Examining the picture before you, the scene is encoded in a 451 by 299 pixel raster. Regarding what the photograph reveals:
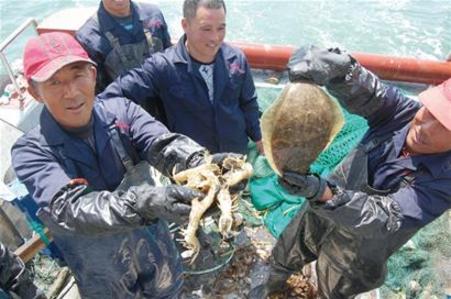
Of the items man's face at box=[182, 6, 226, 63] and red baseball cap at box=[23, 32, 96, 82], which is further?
man's face at box=[182, 6, 226, 63]

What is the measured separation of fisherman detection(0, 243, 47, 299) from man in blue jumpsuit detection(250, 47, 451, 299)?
1.94 meters

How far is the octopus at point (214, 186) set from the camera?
6.93ft

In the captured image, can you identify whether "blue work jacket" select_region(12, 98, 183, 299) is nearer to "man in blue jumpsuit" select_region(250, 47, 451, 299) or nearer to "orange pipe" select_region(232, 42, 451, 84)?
"man in blue jumpsuit" select_region(250, 47, 451, 299)

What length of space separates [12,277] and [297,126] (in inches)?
89.4

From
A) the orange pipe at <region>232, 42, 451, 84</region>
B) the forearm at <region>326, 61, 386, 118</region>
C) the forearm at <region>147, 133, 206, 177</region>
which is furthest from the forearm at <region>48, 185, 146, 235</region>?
the orange pipe at <region>232, 42, 451, 84</region>

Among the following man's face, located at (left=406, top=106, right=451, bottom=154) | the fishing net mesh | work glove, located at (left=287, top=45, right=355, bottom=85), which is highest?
work glove, located at (left=287, top=45, right=355, bottom=85)

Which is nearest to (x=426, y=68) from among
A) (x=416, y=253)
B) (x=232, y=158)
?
(x=416, y=253)

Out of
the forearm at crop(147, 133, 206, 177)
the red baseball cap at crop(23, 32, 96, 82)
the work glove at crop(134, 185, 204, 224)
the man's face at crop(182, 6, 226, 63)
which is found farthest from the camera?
the man's face at crop(182, 6, 226, 63)

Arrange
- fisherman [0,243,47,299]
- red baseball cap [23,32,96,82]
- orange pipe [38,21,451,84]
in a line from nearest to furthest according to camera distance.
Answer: red baseball cap [23,32,96,82] < fisherman [0,243,47,299] < orange pipe [38,21,451,84]

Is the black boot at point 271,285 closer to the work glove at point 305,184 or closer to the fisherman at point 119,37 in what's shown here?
the work glove at point 305,184

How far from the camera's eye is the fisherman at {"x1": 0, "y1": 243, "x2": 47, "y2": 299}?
2895 millimetres

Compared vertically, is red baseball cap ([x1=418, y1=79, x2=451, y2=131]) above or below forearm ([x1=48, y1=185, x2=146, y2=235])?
above

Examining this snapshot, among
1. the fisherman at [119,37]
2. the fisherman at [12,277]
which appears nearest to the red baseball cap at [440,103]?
the fisherman at [119,37]

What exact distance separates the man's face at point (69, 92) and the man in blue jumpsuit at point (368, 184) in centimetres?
122
